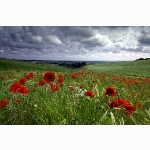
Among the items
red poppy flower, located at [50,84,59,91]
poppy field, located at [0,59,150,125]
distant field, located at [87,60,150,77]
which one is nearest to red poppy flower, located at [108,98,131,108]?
poppy field, located at [0,59,150,125]

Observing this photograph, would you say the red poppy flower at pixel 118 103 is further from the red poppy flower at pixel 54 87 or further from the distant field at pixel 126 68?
the distant field at pixel 126 68

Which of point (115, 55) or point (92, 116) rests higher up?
point (115, 55)

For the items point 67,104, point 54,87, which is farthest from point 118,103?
point 54,87

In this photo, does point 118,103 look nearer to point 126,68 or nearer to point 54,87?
point 54,87

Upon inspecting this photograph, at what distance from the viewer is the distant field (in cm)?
532

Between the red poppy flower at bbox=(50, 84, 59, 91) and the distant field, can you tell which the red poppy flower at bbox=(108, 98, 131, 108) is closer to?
the red poppy flower at bbox=(50, 84, 59, 91)

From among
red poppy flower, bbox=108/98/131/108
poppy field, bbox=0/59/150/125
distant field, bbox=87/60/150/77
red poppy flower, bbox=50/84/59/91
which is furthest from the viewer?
distant field, bbox=87/60/150/77

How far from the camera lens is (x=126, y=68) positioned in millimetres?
5539

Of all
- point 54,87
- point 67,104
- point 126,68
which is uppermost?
point 126,68

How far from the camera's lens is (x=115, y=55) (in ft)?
16.8
